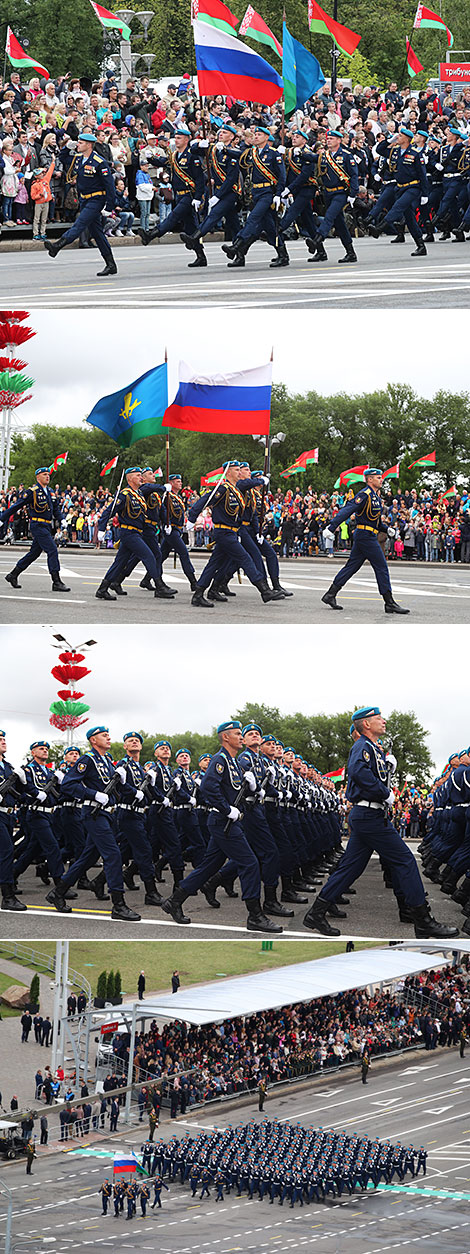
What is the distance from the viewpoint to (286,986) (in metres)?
31.5

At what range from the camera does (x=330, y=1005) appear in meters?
35.7

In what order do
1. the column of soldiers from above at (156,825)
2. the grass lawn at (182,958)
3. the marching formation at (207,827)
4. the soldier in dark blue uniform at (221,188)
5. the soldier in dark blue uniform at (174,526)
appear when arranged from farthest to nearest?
the grass lawn at (182,958) < the soldier in dark blue uniform at (221,188) < the soldier in dark blue uniform at (174,526) < the column of soldiers from above at (156,825) < the marching formation at (207,827)

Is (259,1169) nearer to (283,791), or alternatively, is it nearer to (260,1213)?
(260,1213)

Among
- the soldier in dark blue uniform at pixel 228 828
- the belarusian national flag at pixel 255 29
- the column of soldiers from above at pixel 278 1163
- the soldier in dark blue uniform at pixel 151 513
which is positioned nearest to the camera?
the soldier in dark blue uniform at pixel 228 828

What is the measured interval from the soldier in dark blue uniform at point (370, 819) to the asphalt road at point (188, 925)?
1.00 m

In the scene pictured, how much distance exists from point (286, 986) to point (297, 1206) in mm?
5417

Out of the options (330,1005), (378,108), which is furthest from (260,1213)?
(378,108)

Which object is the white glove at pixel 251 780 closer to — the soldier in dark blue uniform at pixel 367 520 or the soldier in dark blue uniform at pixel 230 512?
the soldier in dark blue uniform at pixel 367 520

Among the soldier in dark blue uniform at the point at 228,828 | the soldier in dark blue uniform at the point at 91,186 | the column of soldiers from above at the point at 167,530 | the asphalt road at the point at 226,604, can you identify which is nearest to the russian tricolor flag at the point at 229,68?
the soldier in dark blue uniform at the point at 91,186

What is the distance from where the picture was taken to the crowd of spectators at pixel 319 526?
23938mm

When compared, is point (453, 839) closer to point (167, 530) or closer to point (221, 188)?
point (167, 530)

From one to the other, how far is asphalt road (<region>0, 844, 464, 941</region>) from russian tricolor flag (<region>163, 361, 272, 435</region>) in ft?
25.0

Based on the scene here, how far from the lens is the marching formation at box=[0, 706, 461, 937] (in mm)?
12547

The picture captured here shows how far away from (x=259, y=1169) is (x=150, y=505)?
1417 cm
